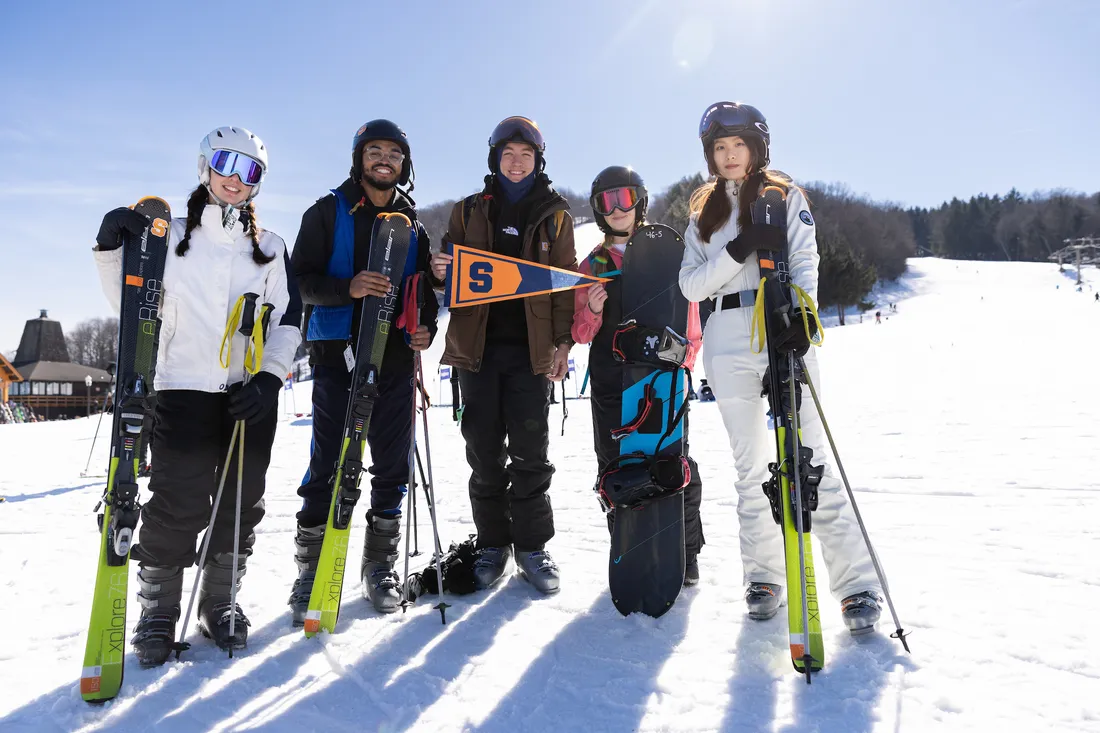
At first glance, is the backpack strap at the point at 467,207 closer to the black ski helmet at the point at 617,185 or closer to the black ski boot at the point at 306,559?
the black ski helmet at the point at 617,185

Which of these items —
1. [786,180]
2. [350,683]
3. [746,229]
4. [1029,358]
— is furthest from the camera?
[1029,358]

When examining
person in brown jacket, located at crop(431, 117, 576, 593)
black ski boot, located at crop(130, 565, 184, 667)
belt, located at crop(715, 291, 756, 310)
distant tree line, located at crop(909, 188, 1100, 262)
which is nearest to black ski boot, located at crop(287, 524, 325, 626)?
black ski boot, located at crop(130, 565, 184, 667)

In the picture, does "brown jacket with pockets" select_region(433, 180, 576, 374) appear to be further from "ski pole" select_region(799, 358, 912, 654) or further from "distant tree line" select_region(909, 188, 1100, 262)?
"distant tree line" select_region(909, 188, 1100, 262)

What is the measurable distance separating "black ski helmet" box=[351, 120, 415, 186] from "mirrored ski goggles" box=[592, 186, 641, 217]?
3.79 feet

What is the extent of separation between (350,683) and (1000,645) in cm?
264

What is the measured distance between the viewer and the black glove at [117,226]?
256 centimetres

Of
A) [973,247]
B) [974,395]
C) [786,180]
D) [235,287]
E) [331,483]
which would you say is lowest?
[974,395]

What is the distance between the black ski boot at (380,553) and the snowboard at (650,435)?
3.85 ft

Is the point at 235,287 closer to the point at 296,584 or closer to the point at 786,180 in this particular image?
the point at 296,584

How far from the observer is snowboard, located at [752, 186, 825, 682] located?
241 centimetres

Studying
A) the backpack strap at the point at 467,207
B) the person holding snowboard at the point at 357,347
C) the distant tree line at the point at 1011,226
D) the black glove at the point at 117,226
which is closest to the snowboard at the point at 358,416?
the person holding snowboard at the point at 357,347

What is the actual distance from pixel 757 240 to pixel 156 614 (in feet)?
10.2

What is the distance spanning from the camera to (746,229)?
2.86 metres

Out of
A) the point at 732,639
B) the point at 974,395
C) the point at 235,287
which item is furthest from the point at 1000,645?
the point at 974,395
